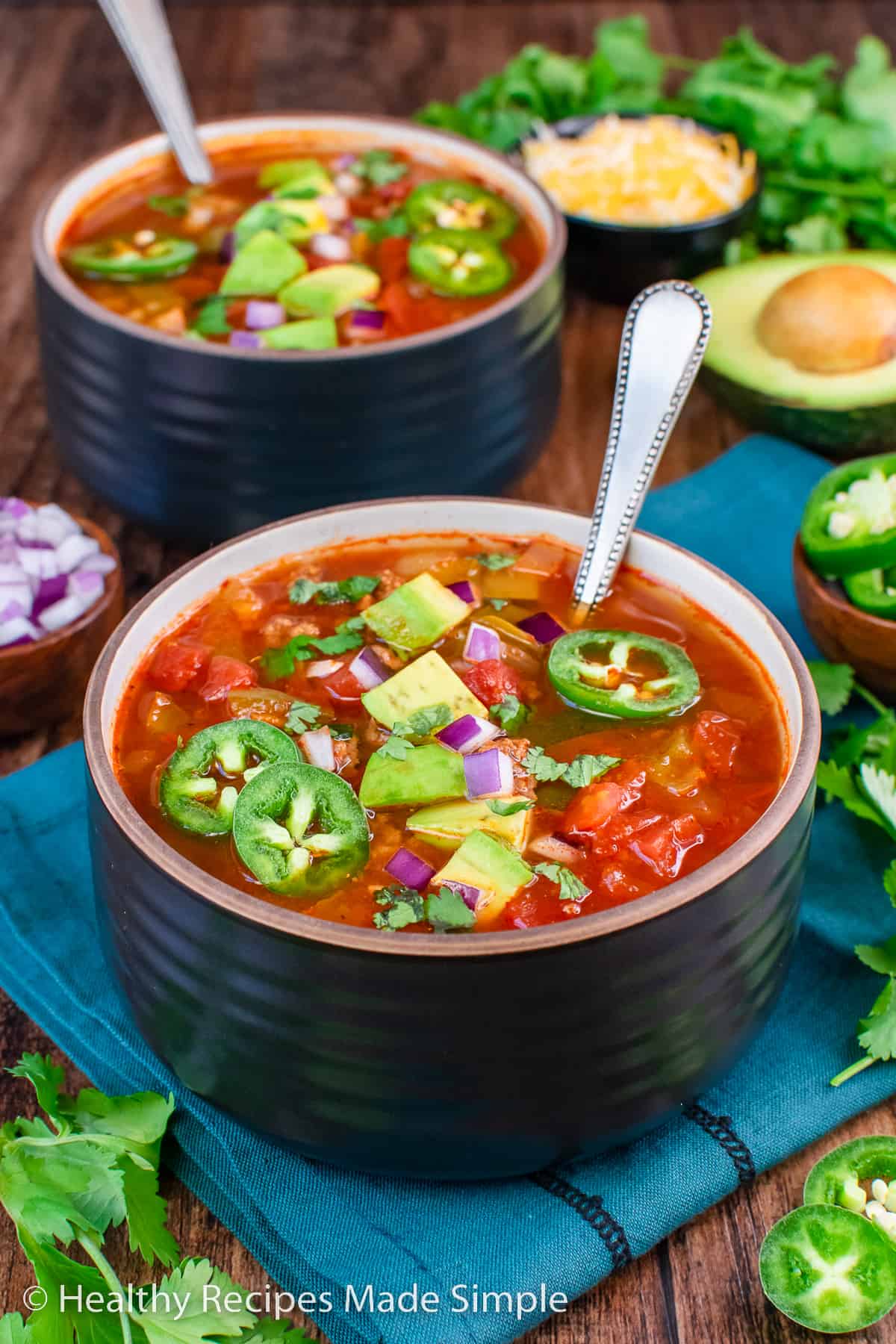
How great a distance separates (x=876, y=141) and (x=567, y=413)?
4.45 feet

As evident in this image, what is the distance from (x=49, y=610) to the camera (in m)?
2.98

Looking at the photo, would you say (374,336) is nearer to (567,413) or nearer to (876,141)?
(567,413)

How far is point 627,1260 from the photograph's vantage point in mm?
2109

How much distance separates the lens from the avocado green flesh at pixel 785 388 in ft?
11.8

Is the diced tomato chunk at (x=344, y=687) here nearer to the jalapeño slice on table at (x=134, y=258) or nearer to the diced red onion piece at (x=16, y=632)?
the diced red onion piece at (x=16, y=632)

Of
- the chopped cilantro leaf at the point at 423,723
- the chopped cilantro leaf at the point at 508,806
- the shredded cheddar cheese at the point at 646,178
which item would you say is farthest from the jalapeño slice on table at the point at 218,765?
the shredded cheddar cheese at the point at 646,178

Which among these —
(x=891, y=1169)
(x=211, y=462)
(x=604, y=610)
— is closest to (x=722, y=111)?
(x=211, y=462)

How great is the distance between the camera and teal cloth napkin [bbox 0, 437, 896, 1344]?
2062 millimetres

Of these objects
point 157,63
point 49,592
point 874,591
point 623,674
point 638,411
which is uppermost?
point 157,63

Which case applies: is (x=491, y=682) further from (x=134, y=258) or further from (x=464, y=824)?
(x=134, y=258)

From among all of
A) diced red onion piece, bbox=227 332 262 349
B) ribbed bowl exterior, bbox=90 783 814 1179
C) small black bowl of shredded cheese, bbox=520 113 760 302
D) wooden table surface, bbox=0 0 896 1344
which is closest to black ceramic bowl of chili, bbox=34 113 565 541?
diced red onion piece, bbox=227 332 262 349

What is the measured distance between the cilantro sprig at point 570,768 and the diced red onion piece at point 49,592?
3.89 feet

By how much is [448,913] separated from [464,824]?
7.4 inches

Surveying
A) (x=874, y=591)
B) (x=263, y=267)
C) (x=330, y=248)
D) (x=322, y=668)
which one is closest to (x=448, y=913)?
(x=322, y=668)
